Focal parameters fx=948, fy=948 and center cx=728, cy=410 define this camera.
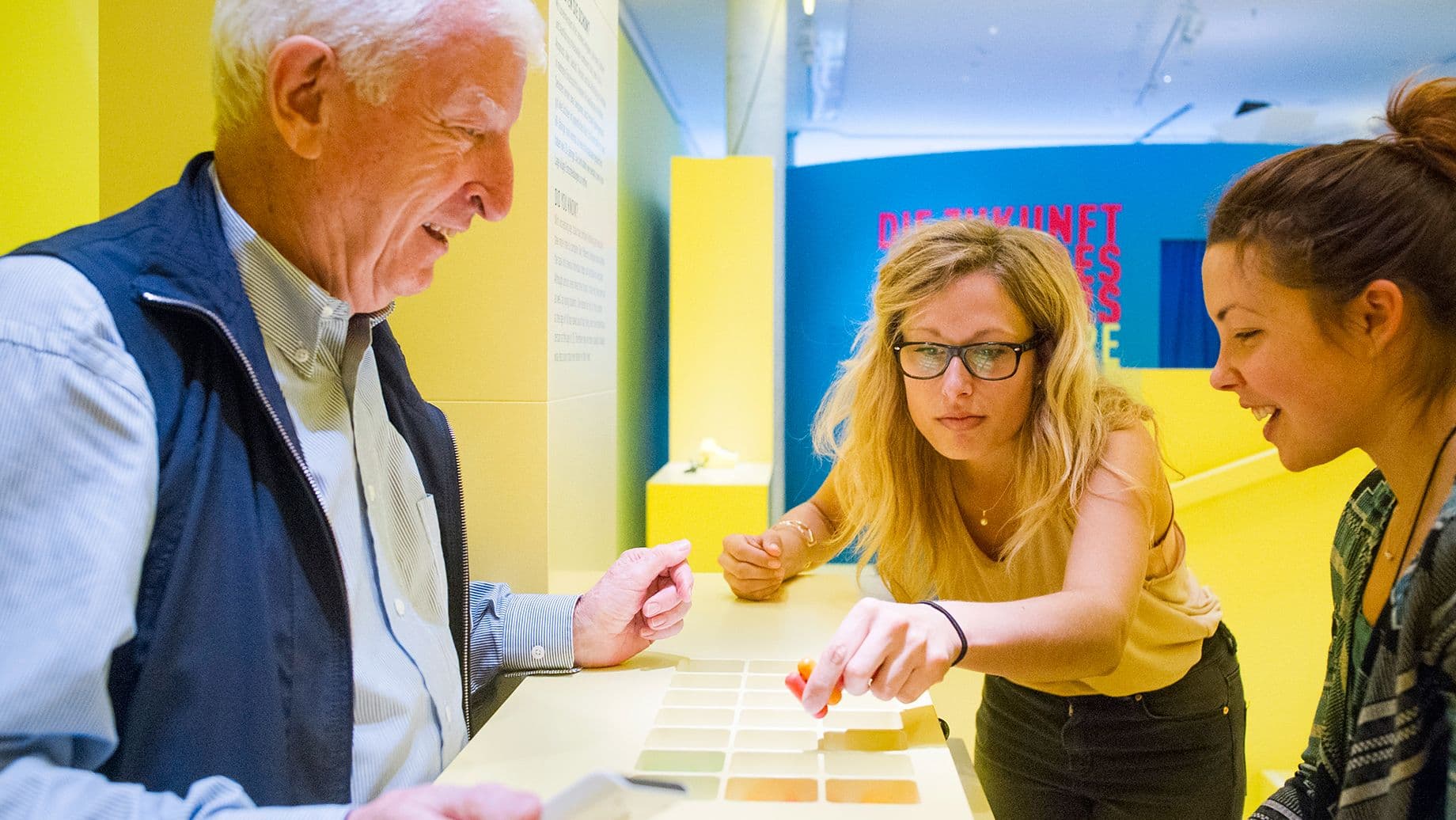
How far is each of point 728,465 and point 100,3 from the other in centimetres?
377

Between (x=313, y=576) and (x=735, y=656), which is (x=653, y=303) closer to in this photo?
(x=735, y=656)

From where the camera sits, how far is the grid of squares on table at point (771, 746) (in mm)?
1085

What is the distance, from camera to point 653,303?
21.3 feet

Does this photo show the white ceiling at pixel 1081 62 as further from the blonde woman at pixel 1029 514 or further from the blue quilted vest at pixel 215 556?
the blue quilted vest at pixel 215 556

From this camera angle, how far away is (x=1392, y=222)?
1.18 m

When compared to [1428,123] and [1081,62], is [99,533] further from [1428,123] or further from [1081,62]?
[1081,62]

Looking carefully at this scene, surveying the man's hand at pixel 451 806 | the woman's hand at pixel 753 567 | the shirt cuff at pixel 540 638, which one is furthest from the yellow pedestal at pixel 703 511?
the man's hand at pixel 451 806

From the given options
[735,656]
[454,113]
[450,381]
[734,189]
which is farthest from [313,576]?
[734,189]

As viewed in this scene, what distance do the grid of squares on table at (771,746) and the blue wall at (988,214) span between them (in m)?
5.39

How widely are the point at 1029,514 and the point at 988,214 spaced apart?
563 centimetres

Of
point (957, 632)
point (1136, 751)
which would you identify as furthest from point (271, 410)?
point (1136, 751)

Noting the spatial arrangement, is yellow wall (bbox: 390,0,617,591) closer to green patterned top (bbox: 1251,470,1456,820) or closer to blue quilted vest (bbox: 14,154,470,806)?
blue quilted vest (bbox: 14,154,470,806)

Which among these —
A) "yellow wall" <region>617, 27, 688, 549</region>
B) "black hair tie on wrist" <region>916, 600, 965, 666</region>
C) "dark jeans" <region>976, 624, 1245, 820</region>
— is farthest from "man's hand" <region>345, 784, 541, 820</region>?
"yellow wall" <region>617, 27, 688, 549</region>

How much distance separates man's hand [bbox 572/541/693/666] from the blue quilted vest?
0.52m
